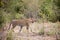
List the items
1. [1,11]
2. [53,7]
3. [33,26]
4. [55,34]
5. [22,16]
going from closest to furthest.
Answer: [1,11] < [55,34] < [33,26] < [22,16] < [53,7]

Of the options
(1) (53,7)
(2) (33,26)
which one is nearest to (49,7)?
(1) (53,7)

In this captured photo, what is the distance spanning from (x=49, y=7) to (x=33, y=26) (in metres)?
4.13

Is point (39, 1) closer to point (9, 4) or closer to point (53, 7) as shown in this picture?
point (53, 7)

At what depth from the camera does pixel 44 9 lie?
62.7ft

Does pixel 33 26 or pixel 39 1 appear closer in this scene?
pixel 33 26

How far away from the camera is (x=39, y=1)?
66.9ft

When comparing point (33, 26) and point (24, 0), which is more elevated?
point (24, 0)

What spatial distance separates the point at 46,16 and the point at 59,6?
124 centimetres

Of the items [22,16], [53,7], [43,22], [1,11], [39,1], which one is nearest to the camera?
[1,11]

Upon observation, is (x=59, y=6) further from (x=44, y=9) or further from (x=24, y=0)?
(x=24, y=0)

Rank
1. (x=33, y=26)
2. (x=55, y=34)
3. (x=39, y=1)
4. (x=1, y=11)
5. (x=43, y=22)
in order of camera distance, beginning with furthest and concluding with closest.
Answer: (x=39, y=1)
(x=43, y=22)
(x=33, y=26)
(x=55, y=34)
(x=1, y=11)

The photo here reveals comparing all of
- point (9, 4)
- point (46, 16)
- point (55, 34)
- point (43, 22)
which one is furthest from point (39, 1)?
point (9, 4)

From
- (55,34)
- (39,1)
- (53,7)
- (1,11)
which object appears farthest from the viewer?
(39,1)

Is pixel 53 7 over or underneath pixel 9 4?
underneath
